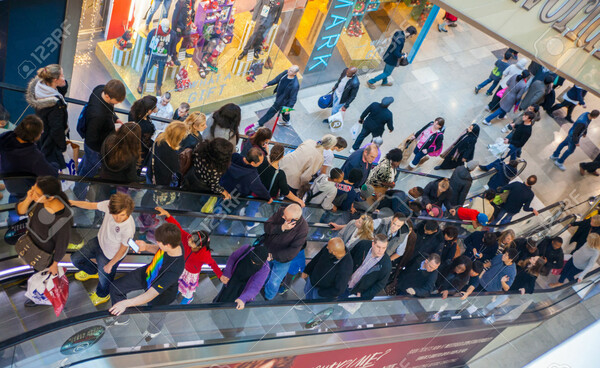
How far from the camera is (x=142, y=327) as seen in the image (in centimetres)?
579

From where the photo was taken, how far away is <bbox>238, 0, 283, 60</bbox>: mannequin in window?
11.2m

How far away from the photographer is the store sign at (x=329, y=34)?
12562 mm

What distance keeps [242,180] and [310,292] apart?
1697 mm

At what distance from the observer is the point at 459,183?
10.2 m

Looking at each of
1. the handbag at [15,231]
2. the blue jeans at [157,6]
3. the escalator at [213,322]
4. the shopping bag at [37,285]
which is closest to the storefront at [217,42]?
the blue jeans at [157,6]

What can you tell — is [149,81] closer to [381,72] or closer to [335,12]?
[335,12]

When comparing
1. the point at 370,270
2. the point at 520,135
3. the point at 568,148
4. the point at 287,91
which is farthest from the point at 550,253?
the point at 287,91

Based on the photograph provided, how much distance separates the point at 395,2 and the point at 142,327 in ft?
34.0

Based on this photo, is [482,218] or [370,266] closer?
[370,266]

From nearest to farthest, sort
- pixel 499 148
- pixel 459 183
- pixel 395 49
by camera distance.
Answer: pixel 459 183 < pixel 499 148 < pixel 395 49

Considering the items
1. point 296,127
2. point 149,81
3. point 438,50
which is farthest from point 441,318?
point 438,50

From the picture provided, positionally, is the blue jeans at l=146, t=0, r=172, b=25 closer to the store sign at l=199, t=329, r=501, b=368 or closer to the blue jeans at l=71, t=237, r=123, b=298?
the blue jeans at l=71, t=237, r=123, b=298

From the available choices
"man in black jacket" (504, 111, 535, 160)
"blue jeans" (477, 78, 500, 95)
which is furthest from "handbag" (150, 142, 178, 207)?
"blue jeans" (477, 78, 500, 95)

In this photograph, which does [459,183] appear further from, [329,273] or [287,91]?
[329,273]
